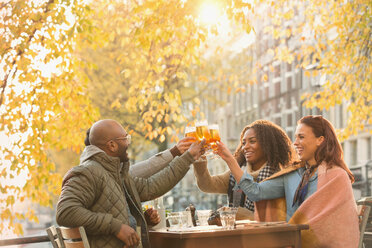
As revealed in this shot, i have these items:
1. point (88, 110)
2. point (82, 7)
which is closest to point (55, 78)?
point (88, 110)

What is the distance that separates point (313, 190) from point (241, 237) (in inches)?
40.4

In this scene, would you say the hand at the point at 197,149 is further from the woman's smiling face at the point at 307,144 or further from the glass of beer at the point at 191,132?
the woman's smiling face at the point at 307,144

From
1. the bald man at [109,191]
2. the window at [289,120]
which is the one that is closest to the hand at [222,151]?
the bald man at [109,191]

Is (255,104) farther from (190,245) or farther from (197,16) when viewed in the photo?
(190,245)

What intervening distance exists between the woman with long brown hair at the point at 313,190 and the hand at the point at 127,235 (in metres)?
1.07

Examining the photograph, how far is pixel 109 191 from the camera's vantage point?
407 centimetres

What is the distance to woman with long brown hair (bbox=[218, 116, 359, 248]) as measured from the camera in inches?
188

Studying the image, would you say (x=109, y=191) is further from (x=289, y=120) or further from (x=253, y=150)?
(x=289, y=120)

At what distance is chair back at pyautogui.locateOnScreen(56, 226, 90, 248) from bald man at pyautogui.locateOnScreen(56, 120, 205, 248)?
0.16 feet

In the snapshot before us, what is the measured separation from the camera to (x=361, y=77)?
40.1ft

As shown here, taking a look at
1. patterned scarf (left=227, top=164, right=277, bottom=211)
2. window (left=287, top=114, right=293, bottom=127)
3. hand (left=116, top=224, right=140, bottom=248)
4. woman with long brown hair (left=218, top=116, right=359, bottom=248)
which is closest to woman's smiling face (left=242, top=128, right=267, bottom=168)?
patterned scarf (left=227, top=164, right=277, bottom=211)

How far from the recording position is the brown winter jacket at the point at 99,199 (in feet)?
12.5

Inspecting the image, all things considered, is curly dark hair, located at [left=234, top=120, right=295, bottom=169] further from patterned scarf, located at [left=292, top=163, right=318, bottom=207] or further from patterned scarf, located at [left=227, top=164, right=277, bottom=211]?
patterned scarf, located at [left=292, top=163, right=318, bottom=207]

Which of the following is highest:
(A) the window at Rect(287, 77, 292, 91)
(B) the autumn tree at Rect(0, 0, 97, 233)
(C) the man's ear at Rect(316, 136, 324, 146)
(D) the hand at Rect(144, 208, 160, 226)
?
(A) the window at Rect(287, 77, 292, 91)
